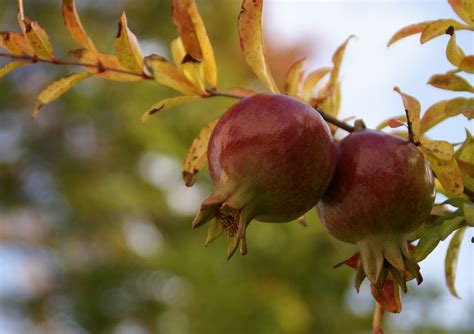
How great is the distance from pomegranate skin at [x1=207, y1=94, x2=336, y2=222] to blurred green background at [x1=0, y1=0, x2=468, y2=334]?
7.69 ft

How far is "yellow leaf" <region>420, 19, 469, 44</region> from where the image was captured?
1.62 feet

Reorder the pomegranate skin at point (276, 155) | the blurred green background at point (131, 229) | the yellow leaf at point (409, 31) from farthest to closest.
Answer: the blurred green background at point (131, 229) < the yellow leaf at point (409, 31) < the pomegranate skin at point (276, 155)

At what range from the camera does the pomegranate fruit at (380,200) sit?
44 cm

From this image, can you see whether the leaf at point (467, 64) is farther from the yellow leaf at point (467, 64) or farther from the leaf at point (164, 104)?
the leaf at point (164, 104)

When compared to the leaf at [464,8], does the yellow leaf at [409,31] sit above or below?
below

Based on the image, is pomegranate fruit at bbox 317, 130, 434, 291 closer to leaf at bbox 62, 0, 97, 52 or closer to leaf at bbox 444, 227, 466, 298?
leaf at bbox 444, 227, 466, 298

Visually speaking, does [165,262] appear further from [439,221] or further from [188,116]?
[439,221]

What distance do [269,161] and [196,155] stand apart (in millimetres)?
120

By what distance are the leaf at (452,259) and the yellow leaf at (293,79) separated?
0.57 feet

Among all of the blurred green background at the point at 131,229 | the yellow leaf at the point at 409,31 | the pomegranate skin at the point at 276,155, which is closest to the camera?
the pomegranate skin at the point at 276,155

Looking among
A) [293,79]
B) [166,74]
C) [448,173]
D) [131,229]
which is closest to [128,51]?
[166,74]

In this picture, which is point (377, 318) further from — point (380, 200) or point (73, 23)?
point (73, 23)

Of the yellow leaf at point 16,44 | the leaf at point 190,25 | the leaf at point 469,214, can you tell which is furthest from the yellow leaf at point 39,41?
the leaf at point 469,214

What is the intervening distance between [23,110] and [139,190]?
1134 mm
